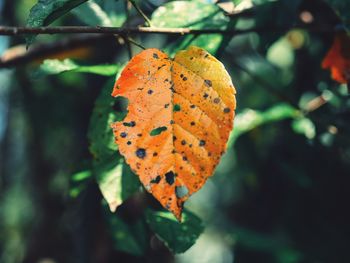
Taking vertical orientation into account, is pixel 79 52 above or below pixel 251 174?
above

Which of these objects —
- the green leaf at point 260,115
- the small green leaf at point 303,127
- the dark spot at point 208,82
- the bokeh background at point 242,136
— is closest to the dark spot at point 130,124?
the dark spot at point 208,82

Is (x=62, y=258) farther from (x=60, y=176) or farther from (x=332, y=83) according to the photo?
(x=332, y=83)

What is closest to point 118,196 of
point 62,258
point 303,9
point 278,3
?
point 278,3

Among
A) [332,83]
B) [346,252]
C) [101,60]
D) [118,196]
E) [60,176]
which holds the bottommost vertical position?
[60,176]

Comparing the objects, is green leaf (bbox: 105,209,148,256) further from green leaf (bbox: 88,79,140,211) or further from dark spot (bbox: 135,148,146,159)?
dark spot (bbox: 135,148,146,159)

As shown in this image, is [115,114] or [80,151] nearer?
[115,114]

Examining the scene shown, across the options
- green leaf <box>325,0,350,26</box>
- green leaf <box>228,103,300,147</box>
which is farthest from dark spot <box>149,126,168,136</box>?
green leaf <box>228,103,300,147</box>

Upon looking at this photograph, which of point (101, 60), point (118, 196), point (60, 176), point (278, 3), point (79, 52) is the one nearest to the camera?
point (118, 196)

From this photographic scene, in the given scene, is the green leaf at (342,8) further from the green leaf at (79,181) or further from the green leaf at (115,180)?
the green leaf at (79,181)
